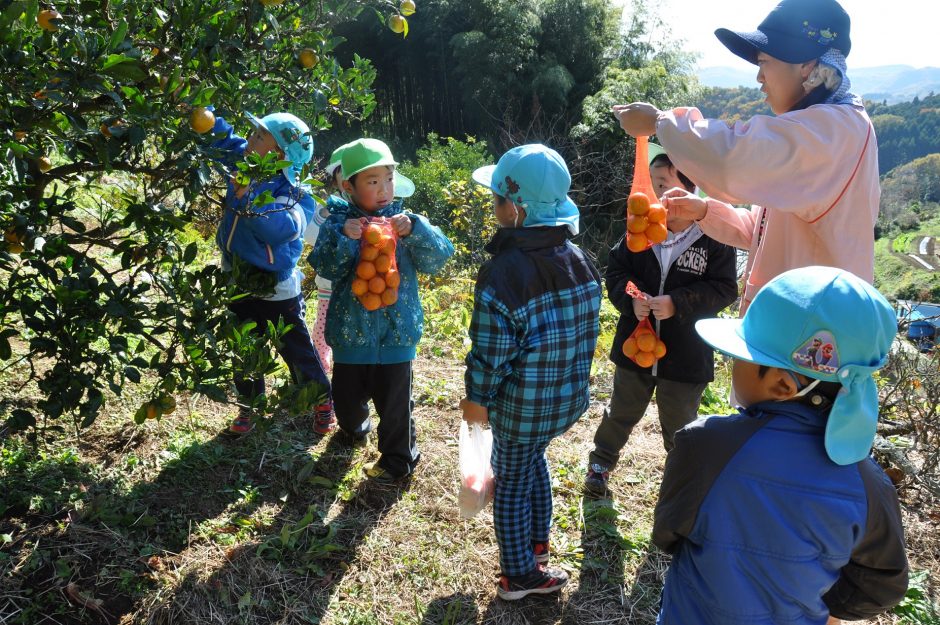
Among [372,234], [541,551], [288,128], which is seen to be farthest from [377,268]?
[541,551]

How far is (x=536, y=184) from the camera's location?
1960 millimetres

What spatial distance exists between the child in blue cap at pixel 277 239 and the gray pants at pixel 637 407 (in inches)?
47.7

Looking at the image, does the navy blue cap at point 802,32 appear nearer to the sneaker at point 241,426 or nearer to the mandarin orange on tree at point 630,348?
the mandarin orange on tree at point 630,348

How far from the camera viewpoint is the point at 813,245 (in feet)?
6.06

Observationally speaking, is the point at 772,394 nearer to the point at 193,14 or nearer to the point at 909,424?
the point at 193,14

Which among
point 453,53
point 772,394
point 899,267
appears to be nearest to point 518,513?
point 772,394

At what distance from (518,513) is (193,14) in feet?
5.53

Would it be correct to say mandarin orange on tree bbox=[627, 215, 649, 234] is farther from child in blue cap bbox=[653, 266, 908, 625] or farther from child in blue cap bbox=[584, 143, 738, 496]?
child in blue cap bbox=[653, 266, 908, 625]

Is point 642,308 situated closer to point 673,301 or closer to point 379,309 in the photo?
point 673,301

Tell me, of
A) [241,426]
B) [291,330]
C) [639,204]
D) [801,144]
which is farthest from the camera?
[241,426]

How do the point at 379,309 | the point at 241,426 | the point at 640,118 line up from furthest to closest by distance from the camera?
the point at 241,426 < the point at 379,309 < the point at 640,118

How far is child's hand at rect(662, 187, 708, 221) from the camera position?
2299mm

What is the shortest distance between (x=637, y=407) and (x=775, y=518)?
151cm

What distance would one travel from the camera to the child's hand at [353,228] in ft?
7.96
